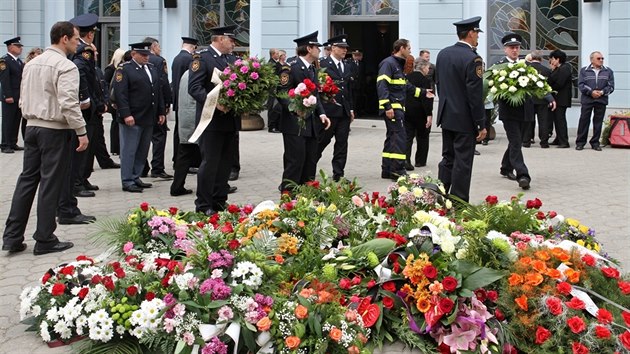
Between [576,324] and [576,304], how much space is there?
0.57 ft

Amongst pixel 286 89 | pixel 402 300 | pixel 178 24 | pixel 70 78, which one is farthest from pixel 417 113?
pixel 178 24

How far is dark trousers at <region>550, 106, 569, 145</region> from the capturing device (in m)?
16.4

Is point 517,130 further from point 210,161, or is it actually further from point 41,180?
point 41,180

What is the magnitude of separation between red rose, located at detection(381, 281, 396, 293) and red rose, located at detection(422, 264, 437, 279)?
0.77 feet

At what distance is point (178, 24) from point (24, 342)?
1681cm

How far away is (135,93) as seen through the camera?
35.0 feet

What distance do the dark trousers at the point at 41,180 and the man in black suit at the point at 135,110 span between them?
3.51m

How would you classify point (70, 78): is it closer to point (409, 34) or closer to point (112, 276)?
point (112, 276)

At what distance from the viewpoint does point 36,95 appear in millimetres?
6797

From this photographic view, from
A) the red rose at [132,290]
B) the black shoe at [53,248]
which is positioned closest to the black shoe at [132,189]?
the black shoe at [53,248]

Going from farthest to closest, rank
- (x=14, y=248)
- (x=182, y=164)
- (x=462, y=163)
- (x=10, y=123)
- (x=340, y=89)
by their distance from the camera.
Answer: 1. (x=10, y=123)
2. (x=340, y=89)
3. (x=182, y=164)
4. (x=462, y=163)
5. (x=14, y=248)

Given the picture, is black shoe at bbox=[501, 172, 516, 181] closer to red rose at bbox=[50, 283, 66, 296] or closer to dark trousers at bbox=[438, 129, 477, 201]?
dark trousers at bbox=[438, 129, 477, 201]

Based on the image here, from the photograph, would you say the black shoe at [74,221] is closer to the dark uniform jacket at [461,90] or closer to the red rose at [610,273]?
the dark uniform jacket at [461,90]

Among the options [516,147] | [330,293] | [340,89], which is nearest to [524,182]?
[516,147]
